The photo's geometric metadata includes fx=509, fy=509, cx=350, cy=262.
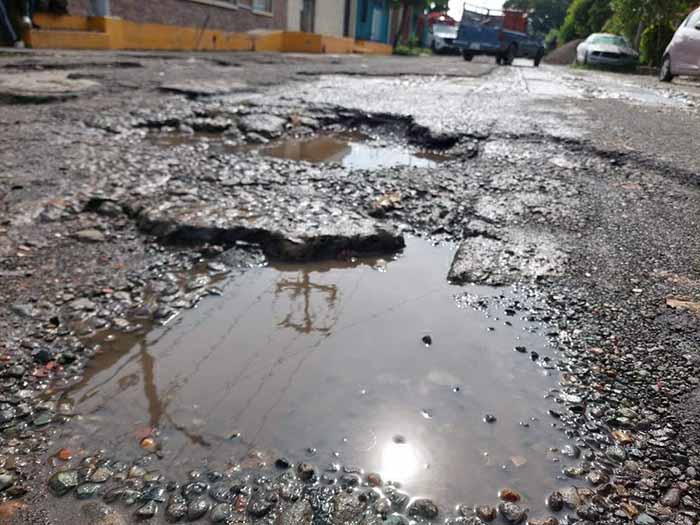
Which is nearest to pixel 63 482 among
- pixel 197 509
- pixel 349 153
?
pixel 197 509

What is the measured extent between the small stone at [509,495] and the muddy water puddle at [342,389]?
0.06 ft

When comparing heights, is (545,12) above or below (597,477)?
above

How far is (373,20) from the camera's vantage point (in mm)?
29641

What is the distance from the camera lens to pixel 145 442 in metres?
1.30

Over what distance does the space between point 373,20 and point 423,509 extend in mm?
32063

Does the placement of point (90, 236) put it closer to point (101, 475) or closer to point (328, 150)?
point (101, 475)

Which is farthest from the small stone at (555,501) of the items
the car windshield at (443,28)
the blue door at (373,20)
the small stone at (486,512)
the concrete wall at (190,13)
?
the car windshield at (443,28)

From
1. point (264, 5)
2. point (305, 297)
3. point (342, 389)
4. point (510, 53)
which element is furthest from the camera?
point (510, 53)

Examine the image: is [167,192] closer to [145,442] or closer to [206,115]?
[145,442]

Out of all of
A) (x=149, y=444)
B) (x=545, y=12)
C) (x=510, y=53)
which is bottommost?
(x=149, y=444)

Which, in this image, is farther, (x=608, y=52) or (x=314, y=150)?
(x=608, y=52)

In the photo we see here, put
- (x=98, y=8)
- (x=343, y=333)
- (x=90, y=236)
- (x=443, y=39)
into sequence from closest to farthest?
1. (x=343, y=333)
2. (x=90, y=236)
3. (x=98, y=8)
4. (x=443, y=39)

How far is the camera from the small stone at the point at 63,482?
1.15 metres

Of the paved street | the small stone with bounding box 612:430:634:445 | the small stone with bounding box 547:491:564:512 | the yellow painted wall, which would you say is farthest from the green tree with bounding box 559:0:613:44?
the small stone with bounding box 547:491:564:512
